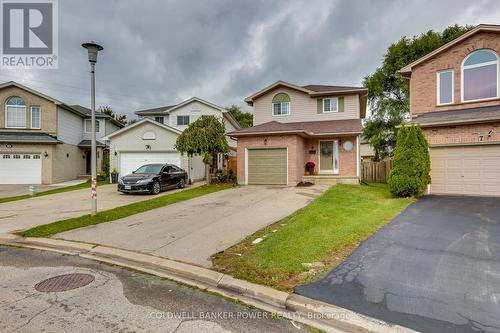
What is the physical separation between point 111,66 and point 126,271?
2061 cm

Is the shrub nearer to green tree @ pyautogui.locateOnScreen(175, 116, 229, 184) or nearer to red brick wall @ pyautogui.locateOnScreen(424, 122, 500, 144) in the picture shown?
red brick wall @ pyautogui.locateOnScreen(424, 122, 500, 144)

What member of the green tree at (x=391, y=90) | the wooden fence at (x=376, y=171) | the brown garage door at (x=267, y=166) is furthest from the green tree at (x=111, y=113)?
the wooden fence at (x=376, y=171)

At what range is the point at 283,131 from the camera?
609 inches

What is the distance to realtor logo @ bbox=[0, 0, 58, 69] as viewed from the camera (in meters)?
11.7

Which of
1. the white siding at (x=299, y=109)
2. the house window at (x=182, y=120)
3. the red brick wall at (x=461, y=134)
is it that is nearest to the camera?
the red brick wall at (x=461, y=134)

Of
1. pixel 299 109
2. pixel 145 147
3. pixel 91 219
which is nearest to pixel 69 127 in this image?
pixel 145 147

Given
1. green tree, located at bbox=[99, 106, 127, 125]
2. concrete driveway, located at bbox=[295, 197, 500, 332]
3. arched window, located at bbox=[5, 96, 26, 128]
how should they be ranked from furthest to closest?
green tree, located at bbox=[99, 106, 127, 125]
arched window, located at bbox=[5, 96, 26, 128]
concrete driveway, located at bbox=[295, 197, 500, 332]

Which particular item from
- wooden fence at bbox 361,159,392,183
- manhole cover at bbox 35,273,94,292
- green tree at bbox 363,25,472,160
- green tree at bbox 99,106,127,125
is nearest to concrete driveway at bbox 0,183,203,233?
manhole cover at bbox 35,273,94,292

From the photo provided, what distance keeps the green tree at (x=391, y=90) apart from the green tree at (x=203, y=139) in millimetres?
20441

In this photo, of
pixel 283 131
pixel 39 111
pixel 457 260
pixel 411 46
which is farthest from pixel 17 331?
pixel 411 46

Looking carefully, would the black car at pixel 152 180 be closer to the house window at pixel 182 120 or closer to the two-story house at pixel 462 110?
the house window at pixel 182 120

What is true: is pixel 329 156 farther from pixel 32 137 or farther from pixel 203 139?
pixel 32 137

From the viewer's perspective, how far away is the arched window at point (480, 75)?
41.7 ft

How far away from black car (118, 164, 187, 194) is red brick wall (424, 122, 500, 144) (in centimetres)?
1367
